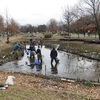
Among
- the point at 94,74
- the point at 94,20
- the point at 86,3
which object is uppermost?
the point at 86,3

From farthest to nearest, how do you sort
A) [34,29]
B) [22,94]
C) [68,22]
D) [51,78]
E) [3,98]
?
[34,29] → [68,22] → [51,78] → [22,94] → [3,98]

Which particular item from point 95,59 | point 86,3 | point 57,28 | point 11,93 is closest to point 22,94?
point 11,93

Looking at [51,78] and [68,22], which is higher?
[68,22]

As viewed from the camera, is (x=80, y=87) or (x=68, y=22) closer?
(x=80, y=87)

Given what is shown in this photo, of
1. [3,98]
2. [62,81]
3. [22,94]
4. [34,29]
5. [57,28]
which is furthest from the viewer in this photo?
[34,29]

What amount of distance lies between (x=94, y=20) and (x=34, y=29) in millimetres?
65380

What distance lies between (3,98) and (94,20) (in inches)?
1522

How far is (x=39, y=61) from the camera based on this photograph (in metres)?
21.9

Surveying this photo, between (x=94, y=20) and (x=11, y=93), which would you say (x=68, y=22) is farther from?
(x=11, y=93)

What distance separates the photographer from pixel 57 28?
94.2 m

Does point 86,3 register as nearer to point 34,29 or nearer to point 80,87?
point 80,87

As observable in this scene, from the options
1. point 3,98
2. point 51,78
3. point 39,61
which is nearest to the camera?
point 3,98

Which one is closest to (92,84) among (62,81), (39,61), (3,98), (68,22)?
(62,81)

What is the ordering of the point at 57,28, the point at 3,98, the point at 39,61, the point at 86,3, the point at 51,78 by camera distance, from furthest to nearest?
the point at 57,28 < the point at 86,3 < the point at 39,61 < the point at 51,78 < the point at 3,98
